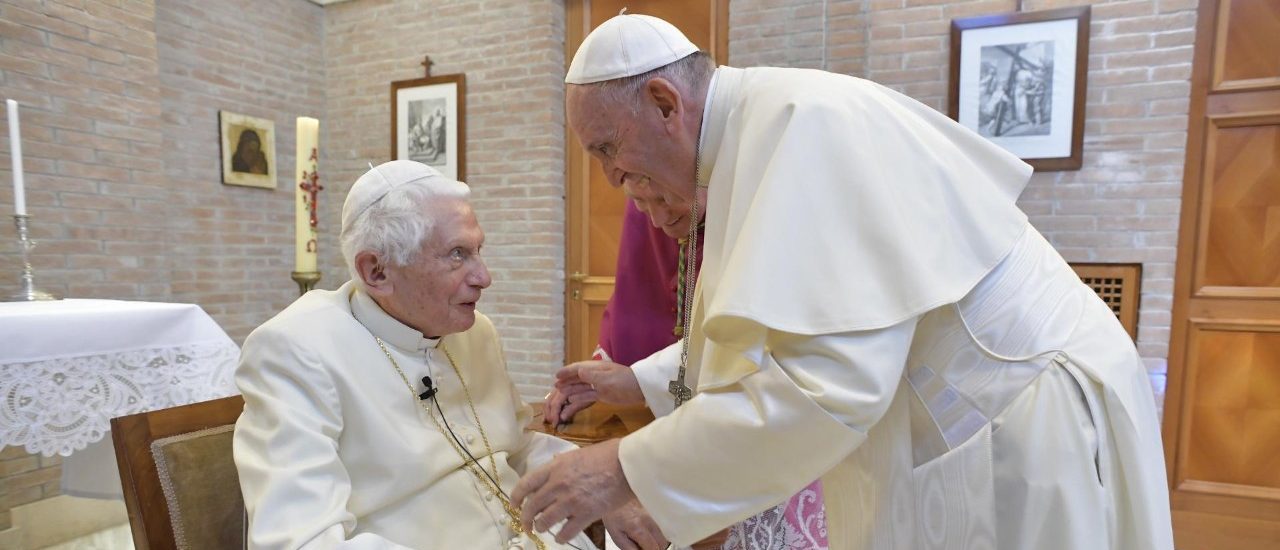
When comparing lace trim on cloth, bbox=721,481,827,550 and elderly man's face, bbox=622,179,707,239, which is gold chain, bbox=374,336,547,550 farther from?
elderly man's face, bbox=622,179,707,239

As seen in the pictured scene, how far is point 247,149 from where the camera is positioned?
5.87 metres

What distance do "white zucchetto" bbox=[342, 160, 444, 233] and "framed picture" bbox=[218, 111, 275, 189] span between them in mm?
4963

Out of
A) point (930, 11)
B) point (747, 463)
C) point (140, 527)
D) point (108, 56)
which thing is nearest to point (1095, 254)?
point (930, 11)

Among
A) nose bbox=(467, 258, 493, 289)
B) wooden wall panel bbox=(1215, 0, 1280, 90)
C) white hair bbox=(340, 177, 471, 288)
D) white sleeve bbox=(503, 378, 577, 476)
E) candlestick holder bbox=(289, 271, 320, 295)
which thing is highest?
wooden wall panel bbox=(1215, 0, 1280, 90)

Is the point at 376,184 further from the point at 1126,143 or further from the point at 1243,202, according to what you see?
the point at 1243,202

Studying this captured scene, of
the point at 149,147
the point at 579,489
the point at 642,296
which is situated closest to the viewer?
the point at 579,489

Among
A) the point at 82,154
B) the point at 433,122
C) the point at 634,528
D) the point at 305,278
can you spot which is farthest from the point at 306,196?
the point at 433,122

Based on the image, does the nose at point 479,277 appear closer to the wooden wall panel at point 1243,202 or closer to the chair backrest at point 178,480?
the chair backrest at point 178,480

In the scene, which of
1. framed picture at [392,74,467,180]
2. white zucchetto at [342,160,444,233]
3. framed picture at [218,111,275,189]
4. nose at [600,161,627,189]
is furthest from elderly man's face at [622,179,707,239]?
framed picture at [218,111,275,189]

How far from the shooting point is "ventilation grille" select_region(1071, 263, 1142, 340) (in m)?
4.09

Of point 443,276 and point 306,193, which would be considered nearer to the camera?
point 443,276

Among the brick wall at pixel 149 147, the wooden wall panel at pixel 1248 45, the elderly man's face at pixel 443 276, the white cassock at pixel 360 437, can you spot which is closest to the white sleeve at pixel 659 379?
the white cassock at pixel 360 437

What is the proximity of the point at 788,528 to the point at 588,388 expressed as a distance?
68 centimetres

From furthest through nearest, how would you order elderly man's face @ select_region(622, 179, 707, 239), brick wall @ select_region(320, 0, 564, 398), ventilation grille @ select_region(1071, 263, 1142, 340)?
brick wall @ select_region(320, 0, 564, 398) → ventilation grille @ select_region(1071, 263, 1142, 340) → elderly man's face @ select_region(622, 179, 707, 239)
